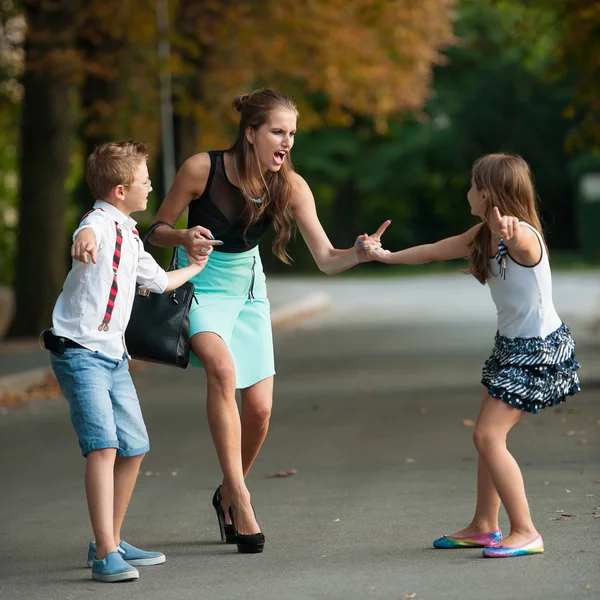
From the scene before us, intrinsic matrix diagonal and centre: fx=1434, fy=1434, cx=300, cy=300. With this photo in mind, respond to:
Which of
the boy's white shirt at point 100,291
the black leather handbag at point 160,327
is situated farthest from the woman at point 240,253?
the boy's white shirt at point 100,291

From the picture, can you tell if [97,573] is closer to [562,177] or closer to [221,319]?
[221,319]

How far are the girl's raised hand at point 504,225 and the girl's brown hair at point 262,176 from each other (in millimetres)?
1068

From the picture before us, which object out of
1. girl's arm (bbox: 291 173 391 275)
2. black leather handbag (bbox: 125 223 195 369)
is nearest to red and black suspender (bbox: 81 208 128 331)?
black leather handbag (bbox: 125 223 195 369)

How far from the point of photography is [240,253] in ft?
21.4

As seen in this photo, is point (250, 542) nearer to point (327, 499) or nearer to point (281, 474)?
point (327, 499)

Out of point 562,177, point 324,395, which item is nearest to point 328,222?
point 562,177

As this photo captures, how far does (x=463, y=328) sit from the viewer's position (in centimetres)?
2214

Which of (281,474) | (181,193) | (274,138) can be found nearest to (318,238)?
(274,138)

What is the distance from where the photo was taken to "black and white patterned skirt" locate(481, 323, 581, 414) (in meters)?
5.98

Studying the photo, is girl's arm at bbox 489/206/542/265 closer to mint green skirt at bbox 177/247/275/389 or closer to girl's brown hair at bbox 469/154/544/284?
girl's brown hair at bbox 469/154/544/284

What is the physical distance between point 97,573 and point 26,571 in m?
0.44

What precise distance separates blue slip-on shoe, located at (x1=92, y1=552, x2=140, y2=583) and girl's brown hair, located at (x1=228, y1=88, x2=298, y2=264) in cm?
154

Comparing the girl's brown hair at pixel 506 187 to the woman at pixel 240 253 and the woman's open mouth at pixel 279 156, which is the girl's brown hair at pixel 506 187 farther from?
the woman's open mouth at pixel 279 156

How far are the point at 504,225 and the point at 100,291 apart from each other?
5.35 feet
